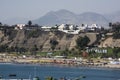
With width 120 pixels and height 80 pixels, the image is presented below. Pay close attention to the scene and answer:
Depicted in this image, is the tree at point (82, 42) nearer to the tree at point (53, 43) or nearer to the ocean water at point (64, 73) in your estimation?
the tree at point (53, 43)

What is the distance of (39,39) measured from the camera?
184750 mm

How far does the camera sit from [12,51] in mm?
177500

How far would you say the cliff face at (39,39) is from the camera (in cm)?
17450

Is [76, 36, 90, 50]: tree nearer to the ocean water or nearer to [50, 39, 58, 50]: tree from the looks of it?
[50, 39, 58, 50]: tree

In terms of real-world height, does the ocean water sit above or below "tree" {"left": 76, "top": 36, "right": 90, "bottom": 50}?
below

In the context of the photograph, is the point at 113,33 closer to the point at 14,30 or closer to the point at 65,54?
the point at 65,54

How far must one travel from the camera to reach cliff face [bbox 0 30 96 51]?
6870 inches

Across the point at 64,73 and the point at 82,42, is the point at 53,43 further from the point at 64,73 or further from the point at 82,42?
the point at 64,73

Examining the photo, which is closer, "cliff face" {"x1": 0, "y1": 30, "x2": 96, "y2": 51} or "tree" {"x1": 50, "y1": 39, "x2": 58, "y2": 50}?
"tree" {"x1": 50, "y1": 39, "x2": 58, "y2": 50}

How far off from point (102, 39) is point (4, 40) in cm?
3822

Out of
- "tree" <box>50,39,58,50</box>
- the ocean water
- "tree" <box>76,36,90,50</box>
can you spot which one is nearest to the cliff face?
"tree" <box>50,39,58,50</box>

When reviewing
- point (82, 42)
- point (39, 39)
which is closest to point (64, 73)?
point (82, 42)

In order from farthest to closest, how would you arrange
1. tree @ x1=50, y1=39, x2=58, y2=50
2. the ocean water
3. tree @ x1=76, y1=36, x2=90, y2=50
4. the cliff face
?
the cliff face, tree @ x1=50, y1=39, x2=58, y2=50, tree @ x1=76, y1=36, x2=90, y2=50, the ocean water

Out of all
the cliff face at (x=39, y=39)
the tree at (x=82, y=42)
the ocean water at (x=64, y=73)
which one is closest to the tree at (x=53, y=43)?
the cliff face at (x=39, y=39)
